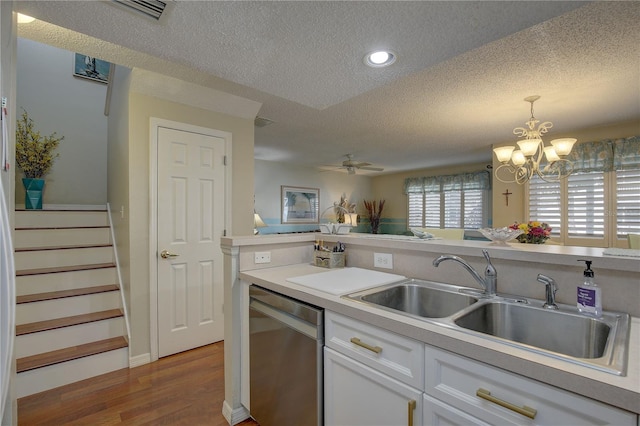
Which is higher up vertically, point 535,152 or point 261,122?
point 261,122

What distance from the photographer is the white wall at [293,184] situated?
606cm

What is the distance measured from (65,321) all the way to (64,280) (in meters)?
0.49

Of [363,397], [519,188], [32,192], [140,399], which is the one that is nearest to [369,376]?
[363,397]

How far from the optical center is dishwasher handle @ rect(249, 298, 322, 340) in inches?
51.6

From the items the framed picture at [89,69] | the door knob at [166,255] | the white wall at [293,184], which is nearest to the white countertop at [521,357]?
the door knob at [166,255]

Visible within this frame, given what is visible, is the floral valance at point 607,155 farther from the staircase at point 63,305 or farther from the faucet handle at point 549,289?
the staircase at point 63,305

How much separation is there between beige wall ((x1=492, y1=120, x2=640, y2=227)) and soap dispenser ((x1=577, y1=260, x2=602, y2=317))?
3817 millimetres

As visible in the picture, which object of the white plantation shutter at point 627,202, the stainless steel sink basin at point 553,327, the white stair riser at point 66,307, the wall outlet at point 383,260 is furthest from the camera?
the white plantation shutter at point 627,202

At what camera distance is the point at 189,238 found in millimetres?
2748

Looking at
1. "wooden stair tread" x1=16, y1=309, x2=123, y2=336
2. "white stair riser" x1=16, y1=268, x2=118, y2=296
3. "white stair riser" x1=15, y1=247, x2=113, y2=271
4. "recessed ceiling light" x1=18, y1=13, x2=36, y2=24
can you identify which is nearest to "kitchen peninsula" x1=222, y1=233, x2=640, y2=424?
"wooden stair tread" x1=16, y1=309, x2=123, y2=336

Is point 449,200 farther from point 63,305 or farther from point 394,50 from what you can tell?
point 63,305

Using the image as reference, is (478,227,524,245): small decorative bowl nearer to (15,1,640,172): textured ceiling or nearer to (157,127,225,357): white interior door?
(15,1,640,172): textured ceiling

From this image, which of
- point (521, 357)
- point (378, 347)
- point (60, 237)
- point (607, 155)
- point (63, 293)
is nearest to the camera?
point (521, 357)

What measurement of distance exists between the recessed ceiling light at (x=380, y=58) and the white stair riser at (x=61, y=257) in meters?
3.30
